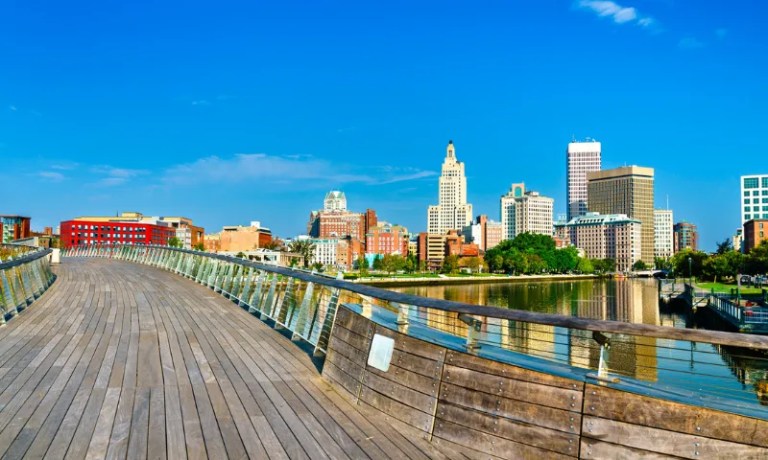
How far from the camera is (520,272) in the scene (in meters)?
126

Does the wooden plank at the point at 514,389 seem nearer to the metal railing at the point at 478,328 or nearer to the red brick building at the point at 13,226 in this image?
the metal railing at the point at 478,328

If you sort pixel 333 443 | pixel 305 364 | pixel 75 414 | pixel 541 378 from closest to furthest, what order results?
pixel 541 378 → pixel 333 443 → pixel 75 414 → pixel 305 364

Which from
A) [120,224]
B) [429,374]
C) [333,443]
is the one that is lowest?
[333,443]

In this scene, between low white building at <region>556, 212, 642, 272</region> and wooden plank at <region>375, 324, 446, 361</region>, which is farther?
low white building at <region>556, 212, 642, 272</region>

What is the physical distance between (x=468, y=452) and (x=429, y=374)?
0.64 meters

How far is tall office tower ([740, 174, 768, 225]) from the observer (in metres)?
150

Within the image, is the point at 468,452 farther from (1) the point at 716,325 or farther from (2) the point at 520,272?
(2) the point at 520,272

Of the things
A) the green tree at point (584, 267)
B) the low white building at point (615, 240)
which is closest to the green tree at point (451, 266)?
the green tree at point (584, 267)

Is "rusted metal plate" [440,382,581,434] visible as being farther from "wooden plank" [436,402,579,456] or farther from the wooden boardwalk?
the wooden boardwalk

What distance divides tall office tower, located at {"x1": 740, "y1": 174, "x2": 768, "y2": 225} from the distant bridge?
17717 centimetres

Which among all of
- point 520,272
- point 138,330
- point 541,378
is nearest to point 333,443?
point 541,378

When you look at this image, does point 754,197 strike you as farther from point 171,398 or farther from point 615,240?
point 171,398

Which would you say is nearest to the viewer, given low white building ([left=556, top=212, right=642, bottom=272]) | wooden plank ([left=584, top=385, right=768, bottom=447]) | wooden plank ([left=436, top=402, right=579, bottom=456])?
wooden plank ([left=584, top=385, right=768, bottom=447])

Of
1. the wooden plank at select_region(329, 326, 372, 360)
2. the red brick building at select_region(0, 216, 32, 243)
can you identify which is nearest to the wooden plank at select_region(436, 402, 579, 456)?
the wooden plank at select_region(329, 326, 372, 360)
